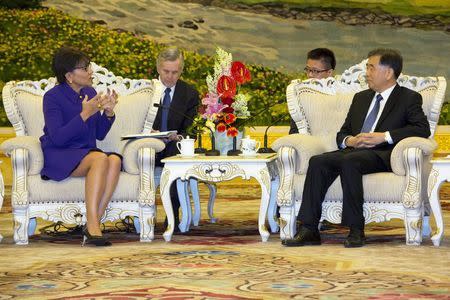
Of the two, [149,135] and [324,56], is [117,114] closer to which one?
[149,135]

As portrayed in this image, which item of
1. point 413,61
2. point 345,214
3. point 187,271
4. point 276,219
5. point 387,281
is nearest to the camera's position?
point 387,281

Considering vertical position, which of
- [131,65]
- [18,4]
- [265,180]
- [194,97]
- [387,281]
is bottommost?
[387,281]

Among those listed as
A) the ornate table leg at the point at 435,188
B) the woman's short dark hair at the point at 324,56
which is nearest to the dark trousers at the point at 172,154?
the woman's short dark hair at the point at 324,56

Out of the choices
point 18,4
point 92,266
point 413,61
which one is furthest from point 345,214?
point 18,4

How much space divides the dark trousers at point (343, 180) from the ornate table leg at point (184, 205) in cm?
110

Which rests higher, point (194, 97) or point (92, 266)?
point (194, 97)

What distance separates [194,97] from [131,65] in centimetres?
544

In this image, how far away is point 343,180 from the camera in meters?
6.20

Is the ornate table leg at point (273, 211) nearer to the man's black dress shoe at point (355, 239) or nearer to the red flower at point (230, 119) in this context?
the red flower at point (230, 119)

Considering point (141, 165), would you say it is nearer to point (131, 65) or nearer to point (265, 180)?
point (265, 180)

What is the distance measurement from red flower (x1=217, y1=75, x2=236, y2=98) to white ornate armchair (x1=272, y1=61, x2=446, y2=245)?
0.54 metres

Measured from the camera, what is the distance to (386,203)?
6230mm

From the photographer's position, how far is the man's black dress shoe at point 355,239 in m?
6.07

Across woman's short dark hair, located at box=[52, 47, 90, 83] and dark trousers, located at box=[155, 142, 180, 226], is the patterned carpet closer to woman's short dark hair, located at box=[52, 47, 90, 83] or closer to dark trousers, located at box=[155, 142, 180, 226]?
dark trousers, located at box=[155, 142, 180, 226]
